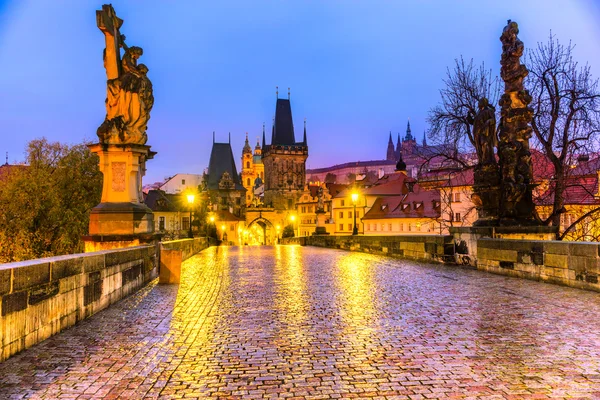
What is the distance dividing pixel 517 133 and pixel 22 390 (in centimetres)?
1239

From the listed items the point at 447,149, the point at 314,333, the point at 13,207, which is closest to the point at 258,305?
the point at 314,333

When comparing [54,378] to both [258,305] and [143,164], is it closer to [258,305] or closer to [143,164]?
[258,305]

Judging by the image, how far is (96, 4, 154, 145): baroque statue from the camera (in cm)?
1244

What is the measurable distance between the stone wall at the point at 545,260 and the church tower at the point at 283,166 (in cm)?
10261

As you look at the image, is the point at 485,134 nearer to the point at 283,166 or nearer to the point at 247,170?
the point at 283,166

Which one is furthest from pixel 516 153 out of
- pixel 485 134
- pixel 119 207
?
pixel 119 207

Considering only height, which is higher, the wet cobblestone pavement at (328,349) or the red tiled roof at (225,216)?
the red tiled roof at (225,216)

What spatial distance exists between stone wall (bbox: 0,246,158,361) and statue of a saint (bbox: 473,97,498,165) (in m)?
9.31

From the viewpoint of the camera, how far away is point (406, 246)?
18750 millimetres

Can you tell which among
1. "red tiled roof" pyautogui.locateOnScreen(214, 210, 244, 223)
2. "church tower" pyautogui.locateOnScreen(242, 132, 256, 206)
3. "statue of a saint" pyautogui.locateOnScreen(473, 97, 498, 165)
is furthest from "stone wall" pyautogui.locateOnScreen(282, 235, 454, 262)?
"church tower" pyautogui.locateOnScreen(242, 132, 256, 206)

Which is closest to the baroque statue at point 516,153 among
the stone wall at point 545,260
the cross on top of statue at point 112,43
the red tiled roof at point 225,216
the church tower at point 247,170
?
the stone wall at point 545,260

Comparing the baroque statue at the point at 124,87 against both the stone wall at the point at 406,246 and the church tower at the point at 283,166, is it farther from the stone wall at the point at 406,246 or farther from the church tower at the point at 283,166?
the church tower at the point at 283,166

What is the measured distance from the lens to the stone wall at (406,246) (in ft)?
50.6

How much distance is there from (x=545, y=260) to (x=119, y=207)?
9157 mm
